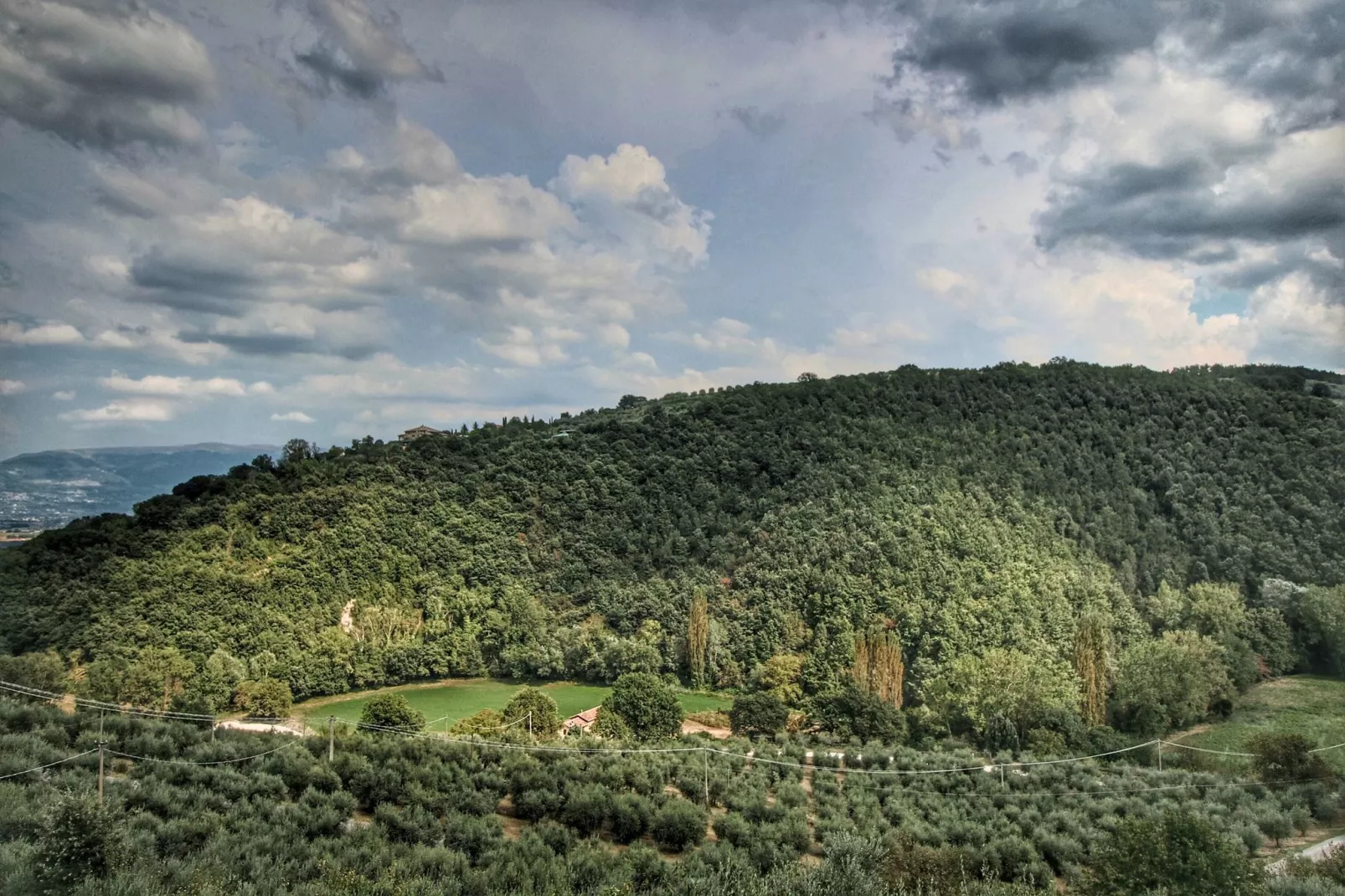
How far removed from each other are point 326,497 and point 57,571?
14693 millimetres

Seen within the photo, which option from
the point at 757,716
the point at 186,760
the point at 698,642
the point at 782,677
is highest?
the point at 186,760

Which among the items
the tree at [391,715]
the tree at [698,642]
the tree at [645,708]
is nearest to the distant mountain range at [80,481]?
the tree at [391,715]

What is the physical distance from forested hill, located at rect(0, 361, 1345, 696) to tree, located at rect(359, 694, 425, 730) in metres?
15.0

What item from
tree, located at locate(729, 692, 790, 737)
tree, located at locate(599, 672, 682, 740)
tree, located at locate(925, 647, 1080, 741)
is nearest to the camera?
tree, located at locate(599, 672, 682, 740)

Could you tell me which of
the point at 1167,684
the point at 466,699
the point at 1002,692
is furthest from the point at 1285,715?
the point at 466,699

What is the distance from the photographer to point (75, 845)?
7551mm

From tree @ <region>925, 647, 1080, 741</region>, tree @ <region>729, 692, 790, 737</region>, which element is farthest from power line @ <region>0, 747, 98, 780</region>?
tree @ <region>925, 647, 1080, 741</region>

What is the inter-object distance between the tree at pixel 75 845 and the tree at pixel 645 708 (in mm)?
23762

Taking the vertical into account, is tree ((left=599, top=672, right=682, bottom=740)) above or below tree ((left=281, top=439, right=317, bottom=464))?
below

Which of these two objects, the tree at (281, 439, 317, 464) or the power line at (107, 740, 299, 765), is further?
the tree at (281, 439, 317, 464)

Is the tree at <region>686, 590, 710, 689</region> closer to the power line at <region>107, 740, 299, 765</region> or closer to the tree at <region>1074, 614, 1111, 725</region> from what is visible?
the tree at <region>1074, 614, 1111, 725</region>

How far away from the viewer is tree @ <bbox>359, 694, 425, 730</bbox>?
29906 millimetres

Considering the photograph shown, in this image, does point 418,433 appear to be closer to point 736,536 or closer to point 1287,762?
point 736,536

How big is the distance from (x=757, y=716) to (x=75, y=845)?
93.7ft
